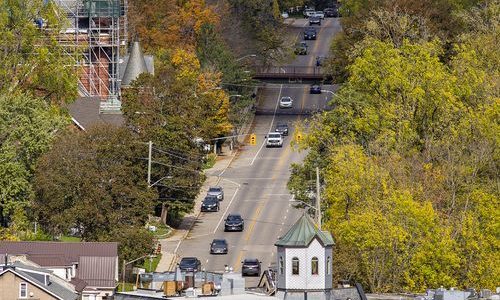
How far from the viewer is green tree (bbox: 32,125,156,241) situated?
150250 millimetres

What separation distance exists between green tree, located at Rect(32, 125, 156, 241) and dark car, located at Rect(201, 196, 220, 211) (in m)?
17.3

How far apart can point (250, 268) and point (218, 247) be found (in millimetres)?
8756

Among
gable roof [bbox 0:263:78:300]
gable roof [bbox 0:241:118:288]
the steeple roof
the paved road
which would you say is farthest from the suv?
gable roof [bbox 0:263:78:300]

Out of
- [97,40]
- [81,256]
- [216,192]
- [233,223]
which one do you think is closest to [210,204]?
[216,192]

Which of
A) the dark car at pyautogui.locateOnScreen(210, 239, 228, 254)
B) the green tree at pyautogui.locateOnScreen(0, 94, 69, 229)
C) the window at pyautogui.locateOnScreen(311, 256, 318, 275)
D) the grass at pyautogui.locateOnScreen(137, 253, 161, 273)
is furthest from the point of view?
the dark car at pyautogui.locateOnScreen(210, 239, 228, 254)

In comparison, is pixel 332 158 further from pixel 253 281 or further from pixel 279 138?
pixel 279 138

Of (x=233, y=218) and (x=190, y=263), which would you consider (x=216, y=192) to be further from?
(x=190, y=263)

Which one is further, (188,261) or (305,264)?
(188,261)

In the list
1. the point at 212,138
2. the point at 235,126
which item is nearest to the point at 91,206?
the point at 212,138

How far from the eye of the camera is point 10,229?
152625 mm

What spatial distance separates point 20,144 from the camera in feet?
517

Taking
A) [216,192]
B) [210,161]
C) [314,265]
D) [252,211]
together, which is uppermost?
[314,265]

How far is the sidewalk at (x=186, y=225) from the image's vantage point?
153 metres

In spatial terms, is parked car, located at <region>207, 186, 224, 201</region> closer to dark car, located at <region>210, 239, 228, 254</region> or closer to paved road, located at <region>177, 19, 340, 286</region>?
paved road, located at <region>177, 19, 340, 286</region>
